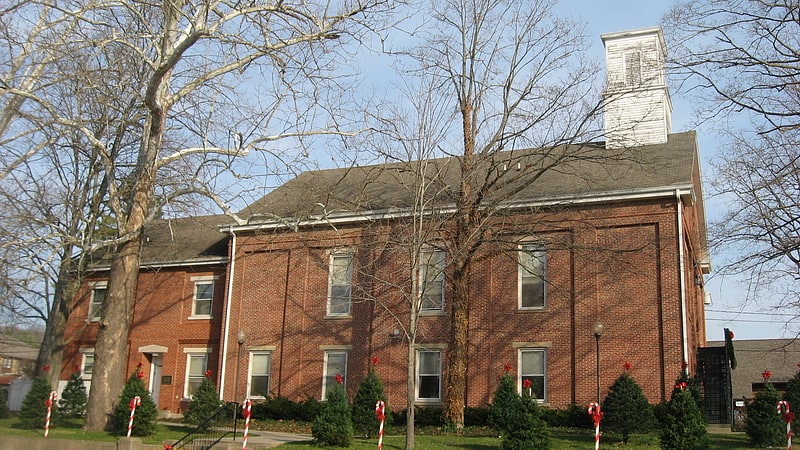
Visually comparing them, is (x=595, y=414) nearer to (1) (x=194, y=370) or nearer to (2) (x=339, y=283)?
(2) (x=339, y=283)

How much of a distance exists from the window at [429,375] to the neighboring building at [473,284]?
0.05 m

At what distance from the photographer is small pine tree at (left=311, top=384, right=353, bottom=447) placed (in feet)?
58.0

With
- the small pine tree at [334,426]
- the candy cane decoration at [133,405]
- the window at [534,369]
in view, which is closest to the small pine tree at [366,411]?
the small pine tree at [334,426]

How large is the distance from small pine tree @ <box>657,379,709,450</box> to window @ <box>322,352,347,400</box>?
522 inches

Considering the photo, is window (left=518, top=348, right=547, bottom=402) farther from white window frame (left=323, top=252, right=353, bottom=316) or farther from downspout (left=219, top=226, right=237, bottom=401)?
downspout (left=219, top=226, right=237, bottom=401)

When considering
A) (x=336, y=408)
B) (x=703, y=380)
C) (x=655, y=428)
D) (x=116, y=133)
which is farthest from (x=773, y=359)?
(x=116, y=133)

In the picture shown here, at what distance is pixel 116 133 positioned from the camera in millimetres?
23797

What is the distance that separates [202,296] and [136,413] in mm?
11106

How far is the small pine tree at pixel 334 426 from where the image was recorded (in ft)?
58.0

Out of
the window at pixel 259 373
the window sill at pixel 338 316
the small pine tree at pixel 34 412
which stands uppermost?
the window sill at pixel 338 316

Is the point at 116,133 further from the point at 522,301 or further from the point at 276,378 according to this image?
the point at 522,301

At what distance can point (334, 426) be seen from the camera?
58.0ft

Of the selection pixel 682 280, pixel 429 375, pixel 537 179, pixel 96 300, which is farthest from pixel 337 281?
pixel 96 300

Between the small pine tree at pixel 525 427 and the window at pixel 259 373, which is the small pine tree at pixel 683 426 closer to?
the small pine tree at pixel 525 427
